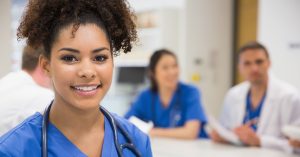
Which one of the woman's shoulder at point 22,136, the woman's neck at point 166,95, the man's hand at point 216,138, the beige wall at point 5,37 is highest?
the beige wall at point 5,37

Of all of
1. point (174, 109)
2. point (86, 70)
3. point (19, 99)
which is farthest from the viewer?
point (174, 109)

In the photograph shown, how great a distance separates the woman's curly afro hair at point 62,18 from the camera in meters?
0.91

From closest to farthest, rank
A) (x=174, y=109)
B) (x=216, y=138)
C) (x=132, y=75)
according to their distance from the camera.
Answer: (x=216, y=138) < (x=174, y=109) < (x=132, y=75)

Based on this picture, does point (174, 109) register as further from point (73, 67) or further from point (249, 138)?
point (73, 67)

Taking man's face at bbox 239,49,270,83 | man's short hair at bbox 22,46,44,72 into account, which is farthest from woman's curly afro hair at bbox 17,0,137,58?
man's face at bbox 239,49,270,83

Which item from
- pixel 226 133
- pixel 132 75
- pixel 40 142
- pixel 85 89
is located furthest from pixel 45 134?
pixel 132 75

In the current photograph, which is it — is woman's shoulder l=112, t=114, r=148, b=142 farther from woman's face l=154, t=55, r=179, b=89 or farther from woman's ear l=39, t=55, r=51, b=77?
woman's face l=154, t=55, r=179, b=89

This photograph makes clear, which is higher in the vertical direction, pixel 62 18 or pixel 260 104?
pixel 62 18

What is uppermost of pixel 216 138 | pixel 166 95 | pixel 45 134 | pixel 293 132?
pixel 45 134

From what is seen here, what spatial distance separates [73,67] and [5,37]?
106cm

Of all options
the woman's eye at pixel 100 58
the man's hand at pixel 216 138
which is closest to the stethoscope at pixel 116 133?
the woman's eye at pixel 100 58

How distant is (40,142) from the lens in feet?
2.96

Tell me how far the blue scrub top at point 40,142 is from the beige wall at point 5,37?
960 mm

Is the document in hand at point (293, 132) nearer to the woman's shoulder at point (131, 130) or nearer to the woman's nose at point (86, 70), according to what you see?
the woman's shoulder at point (131, 130)
